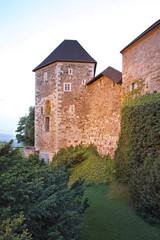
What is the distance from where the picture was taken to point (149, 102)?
8.23 m

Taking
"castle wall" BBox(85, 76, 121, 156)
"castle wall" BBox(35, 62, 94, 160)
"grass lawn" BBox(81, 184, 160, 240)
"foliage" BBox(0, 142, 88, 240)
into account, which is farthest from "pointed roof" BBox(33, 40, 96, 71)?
"foliage" BBox(0, 142, 88, 240)

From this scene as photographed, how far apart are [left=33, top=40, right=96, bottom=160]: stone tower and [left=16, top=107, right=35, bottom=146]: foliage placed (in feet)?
31.6

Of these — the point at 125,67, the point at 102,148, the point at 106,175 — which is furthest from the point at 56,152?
the point at 125,67

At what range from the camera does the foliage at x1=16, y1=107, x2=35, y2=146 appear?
26800 mm

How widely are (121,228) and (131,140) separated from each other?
12.7 feet

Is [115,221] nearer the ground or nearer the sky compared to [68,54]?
nearer the ground

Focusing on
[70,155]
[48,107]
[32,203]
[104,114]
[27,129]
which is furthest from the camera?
[27,129]

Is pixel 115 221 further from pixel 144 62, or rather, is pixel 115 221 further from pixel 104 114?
pixel 104 114

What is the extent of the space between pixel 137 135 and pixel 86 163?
20.7 ft

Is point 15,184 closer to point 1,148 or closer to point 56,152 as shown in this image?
point 1,148

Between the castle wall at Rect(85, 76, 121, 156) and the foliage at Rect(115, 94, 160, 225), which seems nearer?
the foliage at Rect(115, 94, 160, 225)

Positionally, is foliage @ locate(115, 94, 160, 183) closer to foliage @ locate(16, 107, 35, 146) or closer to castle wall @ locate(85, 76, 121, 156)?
castle wall @ locate(85, 76, 121, 156)

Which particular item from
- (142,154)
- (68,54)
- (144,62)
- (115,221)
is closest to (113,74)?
(144,62)

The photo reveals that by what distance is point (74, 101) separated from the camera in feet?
55.6
